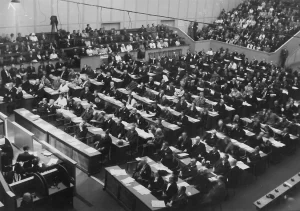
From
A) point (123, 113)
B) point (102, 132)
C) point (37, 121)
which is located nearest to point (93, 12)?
point (123, 113)

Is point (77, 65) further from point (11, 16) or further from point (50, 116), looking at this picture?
point (50, 116)

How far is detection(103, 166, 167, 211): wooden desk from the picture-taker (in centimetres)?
912

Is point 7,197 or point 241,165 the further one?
point 241,165

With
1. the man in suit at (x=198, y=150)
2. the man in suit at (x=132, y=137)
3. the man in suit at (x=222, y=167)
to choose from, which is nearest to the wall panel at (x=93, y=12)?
the man in suit at (x=132, y=137)

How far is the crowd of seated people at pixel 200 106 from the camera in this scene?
39.4 ft

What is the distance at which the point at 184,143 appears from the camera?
12.4 metres

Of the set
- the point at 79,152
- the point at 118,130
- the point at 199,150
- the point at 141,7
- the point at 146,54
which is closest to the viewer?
the point at 79,152

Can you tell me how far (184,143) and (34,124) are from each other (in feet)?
17.5

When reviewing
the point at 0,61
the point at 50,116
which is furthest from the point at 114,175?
the point at 0,61

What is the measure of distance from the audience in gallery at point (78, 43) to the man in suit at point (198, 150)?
11.7 meters

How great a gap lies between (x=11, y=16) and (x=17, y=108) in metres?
8.71

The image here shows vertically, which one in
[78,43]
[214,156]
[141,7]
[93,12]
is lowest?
[214,156]

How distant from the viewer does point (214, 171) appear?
11.0m

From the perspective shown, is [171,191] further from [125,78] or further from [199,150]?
[125,78]
